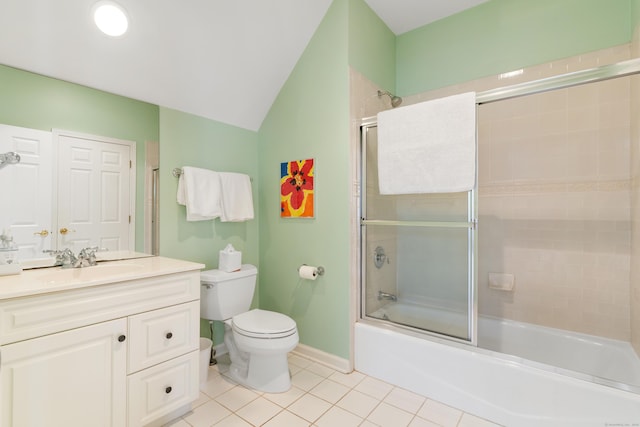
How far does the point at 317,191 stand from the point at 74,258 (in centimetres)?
151

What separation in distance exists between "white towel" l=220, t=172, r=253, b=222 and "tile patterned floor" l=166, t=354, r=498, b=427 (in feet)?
3.77

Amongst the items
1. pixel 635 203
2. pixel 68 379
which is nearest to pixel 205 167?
pixel 68 379

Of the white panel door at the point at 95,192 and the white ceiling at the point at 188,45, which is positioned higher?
the white ceiling at the point at 188,45

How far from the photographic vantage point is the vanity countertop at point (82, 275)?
111 cm

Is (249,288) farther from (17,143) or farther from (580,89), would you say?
(580,89)

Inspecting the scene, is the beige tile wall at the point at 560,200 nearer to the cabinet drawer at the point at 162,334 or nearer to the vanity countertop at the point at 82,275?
the cabinet drawer at the point at 162,334

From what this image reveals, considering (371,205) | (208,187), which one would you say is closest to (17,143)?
(208,187)

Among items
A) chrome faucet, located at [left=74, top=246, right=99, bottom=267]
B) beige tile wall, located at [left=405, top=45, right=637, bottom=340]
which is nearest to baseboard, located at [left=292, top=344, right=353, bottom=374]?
beige tile wall, located at [left=405, top=45, right=637, bottom=340]

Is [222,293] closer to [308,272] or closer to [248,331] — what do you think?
[248,331]

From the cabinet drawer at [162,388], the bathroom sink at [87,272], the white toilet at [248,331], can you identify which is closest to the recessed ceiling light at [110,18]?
the bathroom sink at [87,272]

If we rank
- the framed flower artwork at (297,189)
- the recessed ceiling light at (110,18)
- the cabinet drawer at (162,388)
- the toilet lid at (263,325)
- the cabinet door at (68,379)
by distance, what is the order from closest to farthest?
the cabinet door at (68,379)
the cabinet drawer at (162,388)
the recessed ceiling light at (110,18)
the toilet lid at (263,325)
the framed flower artwork at (297,189)

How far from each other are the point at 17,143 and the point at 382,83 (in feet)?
7.78

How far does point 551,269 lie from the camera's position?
6.56ft

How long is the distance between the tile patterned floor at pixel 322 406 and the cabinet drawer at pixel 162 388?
0.46 feet
